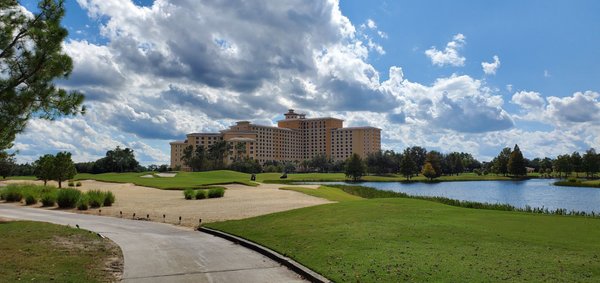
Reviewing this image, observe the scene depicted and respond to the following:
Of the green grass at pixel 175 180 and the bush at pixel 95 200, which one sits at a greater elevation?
the green grass at pixel 175 180

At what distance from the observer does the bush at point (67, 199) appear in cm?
2946

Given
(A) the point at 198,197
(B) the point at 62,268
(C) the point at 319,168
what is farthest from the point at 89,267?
(C) the point at 319,168

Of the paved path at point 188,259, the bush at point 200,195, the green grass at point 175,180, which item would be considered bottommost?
the paved path at point 188,259

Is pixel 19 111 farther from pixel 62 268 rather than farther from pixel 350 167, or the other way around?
pixel 350 167

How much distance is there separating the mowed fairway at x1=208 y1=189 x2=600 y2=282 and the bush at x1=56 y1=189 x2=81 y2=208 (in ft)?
52.4

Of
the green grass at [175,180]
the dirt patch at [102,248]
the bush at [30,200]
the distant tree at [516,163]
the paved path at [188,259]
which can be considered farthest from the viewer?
the distant tree at [516,163]

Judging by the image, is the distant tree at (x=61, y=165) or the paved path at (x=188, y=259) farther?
the distant tree at (x=61, y=165)

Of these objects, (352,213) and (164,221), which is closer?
(352,213)

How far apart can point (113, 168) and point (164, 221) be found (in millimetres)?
108753

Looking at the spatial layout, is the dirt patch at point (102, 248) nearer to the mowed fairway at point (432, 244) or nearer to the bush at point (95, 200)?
the mowed fairway at point (432, 244)

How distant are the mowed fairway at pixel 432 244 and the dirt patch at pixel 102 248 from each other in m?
4.15

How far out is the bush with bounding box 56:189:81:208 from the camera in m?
29.5

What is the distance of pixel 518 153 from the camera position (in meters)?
114

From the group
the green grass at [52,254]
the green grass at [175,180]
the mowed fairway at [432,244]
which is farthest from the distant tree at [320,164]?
the green grass at [52,254]
